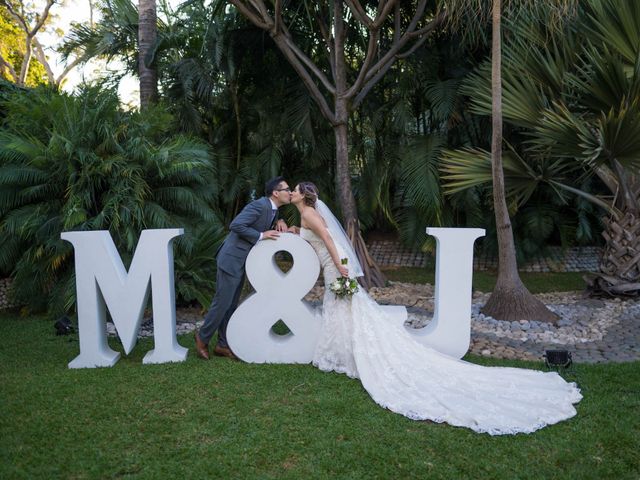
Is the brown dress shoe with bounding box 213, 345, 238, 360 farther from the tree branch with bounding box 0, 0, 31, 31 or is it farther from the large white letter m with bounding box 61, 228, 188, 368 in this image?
the tree branch with bounding box 0, 0, 31, 31

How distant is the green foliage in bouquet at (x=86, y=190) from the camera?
675 cm

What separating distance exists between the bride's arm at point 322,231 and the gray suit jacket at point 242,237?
490 millimetres

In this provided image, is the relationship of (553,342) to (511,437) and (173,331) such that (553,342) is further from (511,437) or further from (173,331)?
(173,331)

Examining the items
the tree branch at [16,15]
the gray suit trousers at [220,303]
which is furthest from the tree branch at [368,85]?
the tree branch at [16,15]

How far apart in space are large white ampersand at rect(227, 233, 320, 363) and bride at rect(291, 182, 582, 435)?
15 centimetres

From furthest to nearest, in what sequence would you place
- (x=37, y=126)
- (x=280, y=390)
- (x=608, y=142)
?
1. (x=37, y=126)
2. (x=608, y=142)
3. (x=280, y=390)

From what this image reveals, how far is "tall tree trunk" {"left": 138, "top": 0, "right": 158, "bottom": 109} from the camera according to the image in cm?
897

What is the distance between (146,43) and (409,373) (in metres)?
7.55

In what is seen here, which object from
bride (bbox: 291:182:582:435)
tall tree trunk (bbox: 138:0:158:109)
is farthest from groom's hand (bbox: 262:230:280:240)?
tall tree trunk (bbox: 138:0:158:109)

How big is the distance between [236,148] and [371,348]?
8218 mm

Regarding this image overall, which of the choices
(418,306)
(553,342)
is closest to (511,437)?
(553,342)

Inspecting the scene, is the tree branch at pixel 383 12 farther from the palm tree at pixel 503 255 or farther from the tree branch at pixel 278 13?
the tree branch at pixel 278 13

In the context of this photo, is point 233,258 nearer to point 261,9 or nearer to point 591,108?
point 261,9

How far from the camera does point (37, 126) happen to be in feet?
23.6
